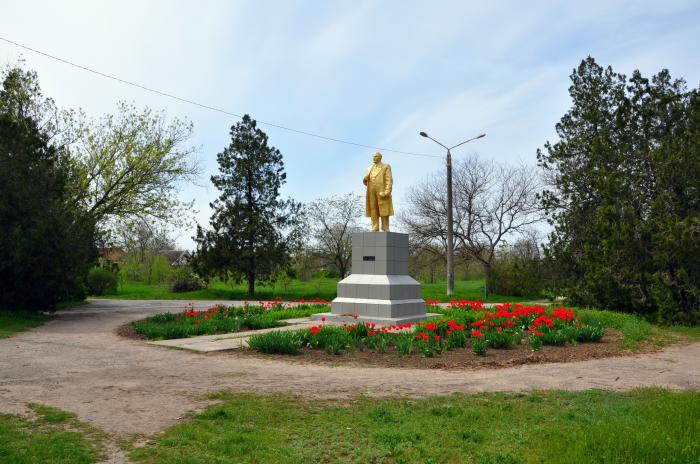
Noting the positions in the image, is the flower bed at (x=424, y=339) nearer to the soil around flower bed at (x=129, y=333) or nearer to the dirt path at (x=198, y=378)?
the dirt path at (x=198, y=378)

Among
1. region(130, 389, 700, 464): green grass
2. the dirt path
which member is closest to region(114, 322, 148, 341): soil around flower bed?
the dirt path

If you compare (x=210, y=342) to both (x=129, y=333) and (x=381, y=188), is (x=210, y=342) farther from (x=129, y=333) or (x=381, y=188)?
(x=381, y=188)

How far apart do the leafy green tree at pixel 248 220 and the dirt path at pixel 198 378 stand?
59.7ft

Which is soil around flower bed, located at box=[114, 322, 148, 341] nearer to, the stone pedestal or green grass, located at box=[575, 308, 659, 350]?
the stone pedestal

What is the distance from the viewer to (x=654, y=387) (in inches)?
266

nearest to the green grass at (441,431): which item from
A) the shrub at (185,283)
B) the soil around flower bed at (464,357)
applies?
the soil around flower bed at (464,357)

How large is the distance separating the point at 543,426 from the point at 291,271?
2544cm

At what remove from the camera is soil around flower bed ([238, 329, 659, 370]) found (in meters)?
8.65

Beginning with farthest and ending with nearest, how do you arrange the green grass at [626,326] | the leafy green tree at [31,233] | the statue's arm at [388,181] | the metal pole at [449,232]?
the metal pole at [449,232] < the leafy green tree at [31,233] < the statue's arm at [388,181] < the green grass at [626,326]

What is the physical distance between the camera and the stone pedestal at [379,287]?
14.3 m

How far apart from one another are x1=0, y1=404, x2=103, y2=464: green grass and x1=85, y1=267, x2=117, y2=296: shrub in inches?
1078

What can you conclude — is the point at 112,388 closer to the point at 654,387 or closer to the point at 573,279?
the point at 654,387

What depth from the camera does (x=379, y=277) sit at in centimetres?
1490

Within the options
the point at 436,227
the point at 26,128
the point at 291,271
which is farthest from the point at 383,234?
the point at 436,227
